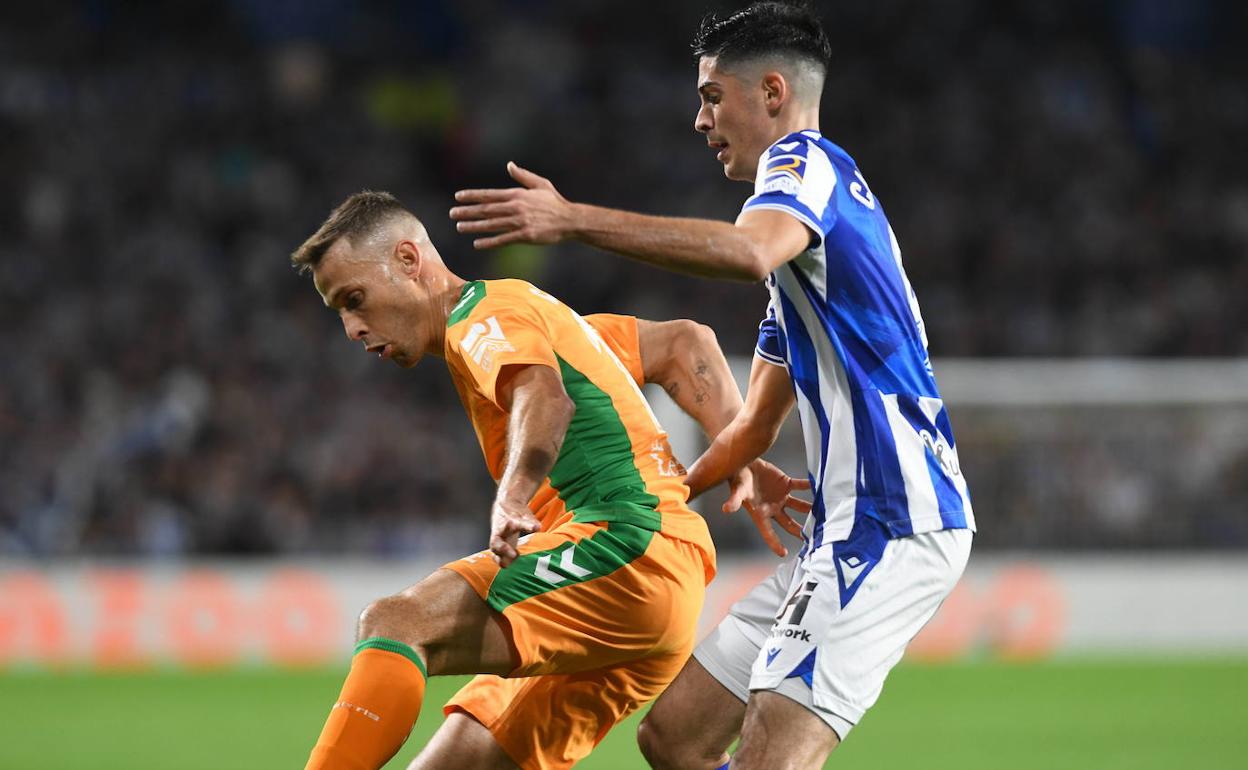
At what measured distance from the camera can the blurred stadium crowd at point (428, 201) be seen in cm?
1427

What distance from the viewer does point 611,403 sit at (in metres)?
4.52

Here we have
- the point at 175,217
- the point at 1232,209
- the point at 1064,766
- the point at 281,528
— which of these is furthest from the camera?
the point at 1232,209

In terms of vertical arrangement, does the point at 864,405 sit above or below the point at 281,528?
above

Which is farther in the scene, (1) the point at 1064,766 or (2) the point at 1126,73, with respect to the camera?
(2) the point at 1126,73

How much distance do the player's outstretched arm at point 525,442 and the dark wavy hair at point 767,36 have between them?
37.7 inches

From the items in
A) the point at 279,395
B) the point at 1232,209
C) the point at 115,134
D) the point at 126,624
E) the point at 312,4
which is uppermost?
the point at 312,4

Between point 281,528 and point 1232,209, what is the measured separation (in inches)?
436

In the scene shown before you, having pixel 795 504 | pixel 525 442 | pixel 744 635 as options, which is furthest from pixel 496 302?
pixel 795 504

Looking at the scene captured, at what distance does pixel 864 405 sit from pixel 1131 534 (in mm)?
11225

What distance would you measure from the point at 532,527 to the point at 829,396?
0.80 m

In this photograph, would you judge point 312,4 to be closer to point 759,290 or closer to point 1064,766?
point 759,290

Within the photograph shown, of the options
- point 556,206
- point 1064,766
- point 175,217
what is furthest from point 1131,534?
point 556,206

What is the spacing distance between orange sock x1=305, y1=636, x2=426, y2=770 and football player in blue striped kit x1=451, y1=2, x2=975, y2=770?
2.77 ft

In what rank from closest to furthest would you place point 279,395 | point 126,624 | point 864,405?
point 864,405, point 126,624, point 279,395
